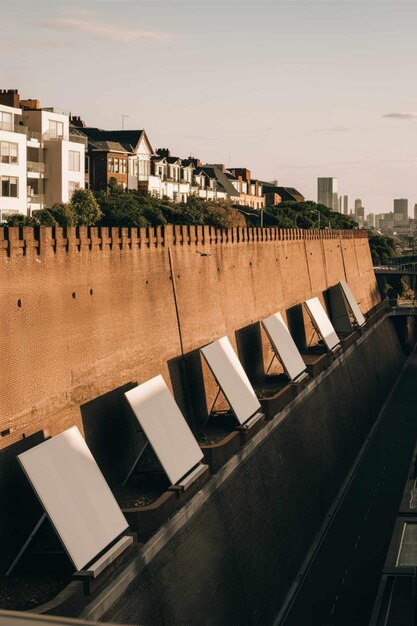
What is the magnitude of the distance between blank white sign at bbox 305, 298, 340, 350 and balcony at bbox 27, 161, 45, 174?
15.2 metres

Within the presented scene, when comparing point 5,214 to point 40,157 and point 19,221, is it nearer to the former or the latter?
point 19,221

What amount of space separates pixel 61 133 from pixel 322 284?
15354 millimetres

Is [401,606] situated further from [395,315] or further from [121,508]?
[395,315]

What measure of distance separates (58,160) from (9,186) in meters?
6.81

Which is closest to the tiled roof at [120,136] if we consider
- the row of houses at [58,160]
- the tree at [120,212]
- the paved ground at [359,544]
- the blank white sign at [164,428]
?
the row of houses at [58,160]

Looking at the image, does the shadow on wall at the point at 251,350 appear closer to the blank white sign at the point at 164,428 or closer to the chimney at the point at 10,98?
the blank white sign at the point at 164,428

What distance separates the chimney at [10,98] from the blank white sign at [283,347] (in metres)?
20.5

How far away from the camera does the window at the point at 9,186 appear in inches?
1747

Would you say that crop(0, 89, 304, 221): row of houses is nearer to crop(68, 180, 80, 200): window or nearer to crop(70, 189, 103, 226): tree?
crop(68, 180, 80, 200): window

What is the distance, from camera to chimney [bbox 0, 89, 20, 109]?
165 ft

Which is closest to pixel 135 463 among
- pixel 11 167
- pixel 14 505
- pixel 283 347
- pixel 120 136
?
pixel 14 505

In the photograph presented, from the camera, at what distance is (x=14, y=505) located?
58.3 feet

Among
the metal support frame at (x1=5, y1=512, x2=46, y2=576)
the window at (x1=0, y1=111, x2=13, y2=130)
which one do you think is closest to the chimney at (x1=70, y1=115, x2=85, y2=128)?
the window at (x1=0, y1=111, x2=13, y2=130)

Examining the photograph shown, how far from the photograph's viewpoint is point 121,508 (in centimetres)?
2038
